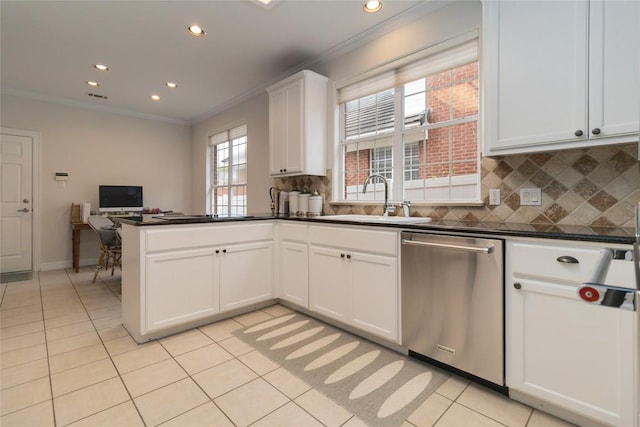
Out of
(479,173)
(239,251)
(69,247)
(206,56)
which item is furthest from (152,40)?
(69,247)

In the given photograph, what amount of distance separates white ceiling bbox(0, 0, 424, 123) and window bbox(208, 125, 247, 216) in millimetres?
797

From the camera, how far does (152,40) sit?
10.0ft

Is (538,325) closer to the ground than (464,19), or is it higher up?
closer to the ground

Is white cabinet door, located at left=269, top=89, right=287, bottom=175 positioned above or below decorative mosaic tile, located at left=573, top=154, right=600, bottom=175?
above

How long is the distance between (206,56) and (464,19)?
2.61 metres

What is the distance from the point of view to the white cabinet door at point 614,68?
1.46m

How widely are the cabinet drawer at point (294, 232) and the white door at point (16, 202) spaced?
4359 millimetres

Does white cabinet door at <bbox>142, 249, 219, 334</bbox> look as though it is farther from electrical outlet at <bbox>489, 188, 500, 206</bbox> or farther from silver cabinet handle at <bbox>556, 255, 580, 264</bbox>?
silver cabinet handle at <bbox>556, 255, 580, 264</bbox>

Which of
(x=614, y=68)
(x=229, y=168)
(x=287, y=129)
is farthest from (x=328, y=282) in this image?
(x=229, y=168)

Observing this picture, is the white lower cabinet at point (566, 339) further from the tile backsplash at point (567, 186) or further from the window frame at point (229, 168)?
the window frame at point (229, 168)

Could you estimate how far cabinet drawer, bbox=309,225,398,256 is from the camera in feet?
6.83

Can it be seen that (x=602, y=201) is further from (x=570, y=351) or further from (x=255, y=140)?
(x=255, y=140)

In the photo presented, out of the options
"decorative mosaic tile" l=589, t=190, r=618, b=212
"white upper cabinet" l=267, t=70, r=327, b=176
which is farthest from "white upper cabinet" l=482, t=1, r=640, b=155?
"white upper cabinet" l=267, t=70, r=327, b=176

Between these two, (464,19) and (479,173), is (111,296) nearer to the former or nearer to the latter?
(479,173)
